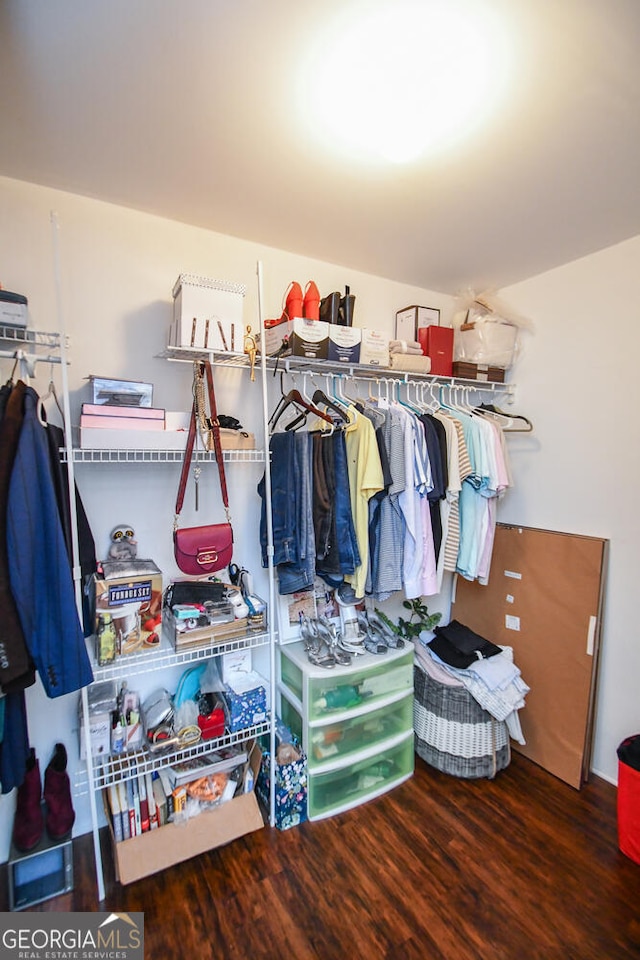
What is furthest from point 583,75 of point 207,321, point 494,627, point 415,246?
point 494,627

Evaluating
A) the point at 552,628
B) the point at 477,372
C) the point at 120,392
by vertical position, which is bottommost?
the point at 552,628

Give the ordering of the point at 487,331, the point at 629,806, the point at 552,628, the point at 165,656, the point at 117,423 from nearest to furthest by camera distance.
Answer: the point at 117,423, the point at 165,656, the point at 629,806, the point at 552,628, the point at 487,331

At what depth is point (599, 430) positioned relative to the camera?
2.21 meters

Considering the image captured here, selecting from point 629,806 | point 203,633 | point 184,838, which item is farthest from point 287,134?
point 629,806

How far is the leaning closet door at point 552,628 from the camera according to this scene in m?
2.15

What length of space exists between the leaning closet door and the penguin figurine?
2030 millimetres

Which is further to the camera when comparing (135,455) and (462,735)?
(462,735)

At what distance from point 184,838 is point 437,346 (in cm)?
251

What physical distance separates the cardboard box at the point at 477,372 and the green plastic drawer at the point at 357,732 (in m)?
1.73

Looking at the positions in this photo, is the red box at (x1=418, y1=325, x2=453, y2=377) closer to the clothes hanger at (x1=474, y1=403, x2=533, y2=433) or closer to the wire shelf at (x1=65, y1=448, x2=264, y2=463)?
the clothes hanger at (x1=474, y1=403, x2=533, y2=433)

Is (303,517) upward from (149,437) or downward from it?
downward

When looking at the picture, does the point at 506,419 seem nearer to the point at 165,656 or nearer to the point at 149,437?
the point at 149,437

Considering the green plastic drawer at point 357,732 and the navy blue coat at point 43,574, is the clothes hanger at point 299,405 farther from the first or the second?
the green plastic drawer at point 357,732

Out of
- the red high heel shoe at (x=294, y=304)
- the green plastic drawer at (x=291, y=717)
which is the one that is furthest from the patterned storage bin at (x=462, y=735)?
the red high heel shoe at (x=294, y=304)
